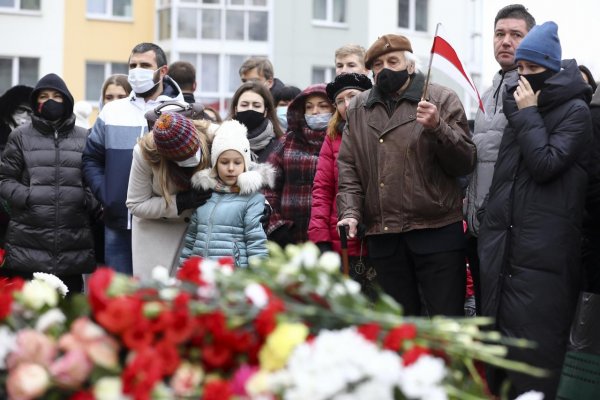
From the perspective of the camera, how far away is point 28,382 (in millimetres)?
3033

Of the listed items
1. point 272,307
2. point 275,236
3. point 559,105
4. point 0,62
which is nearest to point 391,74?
point 559,105

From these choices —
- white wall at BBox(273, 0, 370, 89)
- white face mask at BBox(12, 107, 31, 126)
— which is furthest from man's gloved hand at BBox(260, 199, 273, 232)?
white wall at BBox(273, 0, 370, 89)

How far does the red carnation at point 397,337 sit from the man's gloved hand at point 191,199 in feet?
13.2

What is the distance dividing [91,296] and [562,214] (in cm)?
337

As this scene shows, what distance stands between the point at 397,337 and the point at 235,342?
0.41 meters

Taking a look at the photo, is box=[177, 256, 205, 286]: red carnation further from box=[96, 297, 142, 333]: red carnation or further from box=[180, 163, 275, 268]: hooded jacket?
box=[180, 163, 275, 268]: hooded jacket

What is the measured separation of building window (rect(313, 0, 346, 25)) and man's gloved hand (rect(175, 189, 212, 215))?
34.8 metres

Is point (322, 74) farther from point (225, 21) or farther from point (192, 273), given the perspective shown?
point (192, 273)

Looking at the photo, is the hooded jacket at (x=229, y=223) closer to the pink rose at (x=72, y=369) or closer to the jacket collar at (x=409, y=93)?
the jacket collar at (x=409, y=93)

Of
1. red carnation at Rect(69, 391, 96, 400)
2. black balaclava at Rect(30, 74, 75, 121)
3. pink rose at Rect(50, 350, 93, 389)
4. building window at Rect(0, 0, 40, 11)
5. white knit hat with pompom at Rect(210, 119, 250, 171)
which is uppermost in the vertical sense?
building window at Rect(0, 0, 40, 11)

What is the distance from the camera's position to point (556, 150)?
599 cm

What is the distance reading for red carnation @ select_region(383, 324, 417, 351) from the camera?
122 inches

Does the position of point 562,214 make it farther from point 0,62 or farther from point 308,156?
point 0,62

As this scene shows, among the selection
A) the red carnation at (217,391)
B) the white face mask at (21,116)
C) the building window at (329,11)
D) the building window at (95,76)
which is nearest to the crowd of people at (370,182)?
the white face mask at (21,116)
